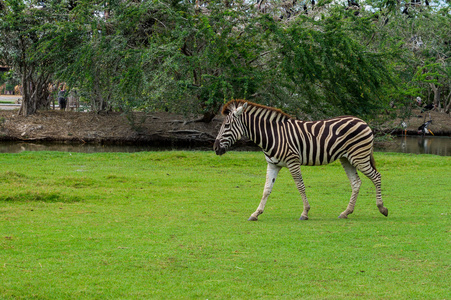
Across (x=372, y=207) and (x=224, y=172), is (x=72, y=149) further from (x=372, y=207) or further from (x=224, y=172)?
(x=372, y=207)

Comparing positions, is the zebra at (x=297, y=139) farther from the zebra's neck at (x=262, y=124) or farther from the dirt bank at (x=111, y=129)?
the dirt bank at (x=111, y=129)

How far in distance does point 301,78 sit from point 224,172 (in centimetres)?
896

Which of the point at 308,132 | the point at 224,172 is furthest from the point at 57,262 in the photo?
the point at 224,172

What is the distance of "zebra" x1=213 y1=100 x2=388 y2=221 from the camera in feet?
33.3

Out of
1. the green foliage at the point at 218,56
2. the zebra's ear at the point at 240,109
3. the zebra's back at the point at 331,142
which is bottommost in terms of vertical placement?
the zebra's back at the point at 331,142

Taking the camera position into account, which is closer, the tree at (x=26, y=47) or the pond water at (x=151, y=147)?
the pond water at (x=151, y=147)

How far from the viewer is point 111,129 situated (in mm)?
32344

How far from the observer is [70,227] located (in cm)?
858

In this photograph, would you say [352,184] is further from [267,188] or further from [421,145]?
[421,145]

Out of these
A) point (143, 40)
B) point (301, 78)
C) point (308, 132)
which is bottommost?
point (308, 132)

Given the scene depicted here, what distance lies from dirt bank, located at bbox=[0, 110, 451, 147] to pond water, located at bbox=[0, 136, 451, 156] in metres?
1.36

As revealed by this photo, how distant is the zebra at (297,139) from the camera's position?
33.3 ft

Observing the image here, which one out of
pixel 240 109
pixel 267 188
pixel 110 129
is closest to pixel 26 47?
pixel 110 129

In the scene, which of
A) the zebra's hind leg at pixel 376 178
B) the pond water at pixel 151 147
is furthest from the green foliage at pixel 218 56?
the zebra's hind leg at pixel 376 178
